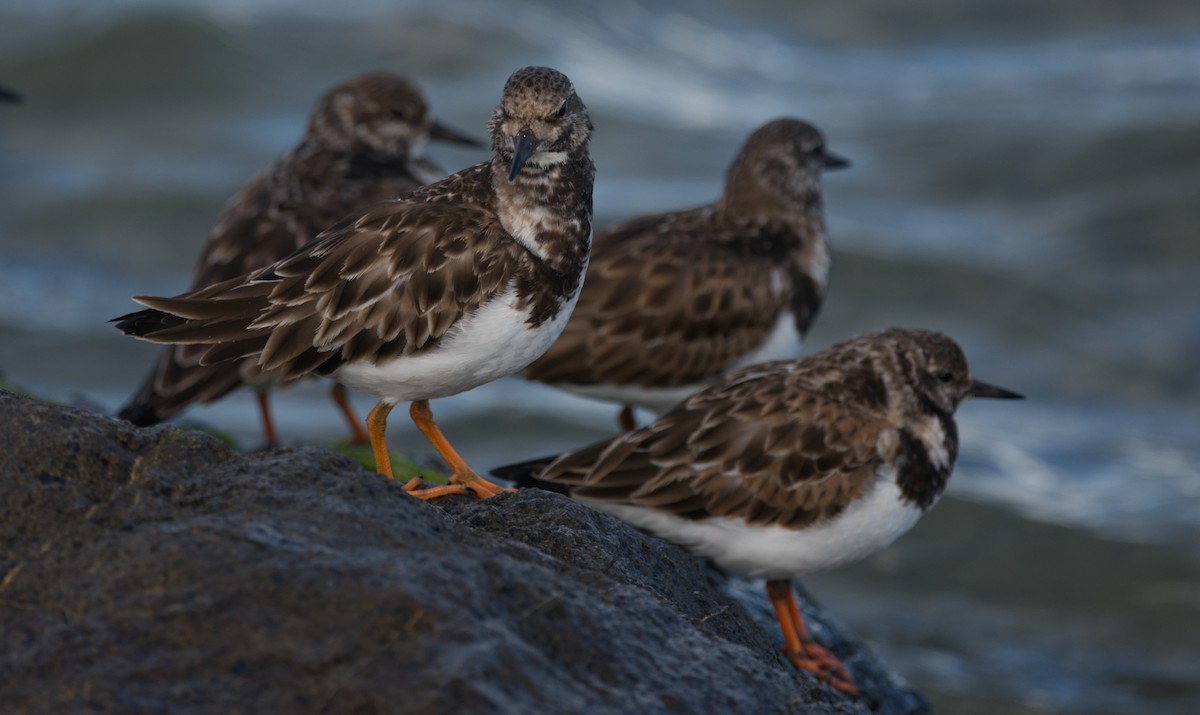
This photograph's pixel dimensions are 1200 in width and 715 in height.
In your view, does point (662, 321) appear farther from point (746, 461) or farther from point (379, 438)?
point (379, 438)

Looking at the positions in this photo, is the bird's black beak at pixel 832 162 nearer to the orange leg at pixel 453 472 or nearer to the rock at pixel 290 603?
the orange leg at pixel 453 472

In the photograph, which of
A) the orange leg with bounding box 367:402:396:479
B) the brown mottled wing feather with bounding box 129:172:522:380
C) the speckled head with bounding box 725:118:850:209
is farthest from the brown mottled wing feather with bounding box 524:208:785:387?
the brown mottled wing feather with bounding box 129:172:522:380

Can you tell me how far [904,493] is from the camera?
5016mm

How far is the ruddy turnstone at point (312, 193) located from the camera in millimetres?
5973

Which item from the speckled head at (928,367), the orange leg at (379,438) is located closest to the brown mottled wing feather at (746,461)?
the speckled head at (928,367)

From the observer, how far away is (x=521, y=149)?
4.23m

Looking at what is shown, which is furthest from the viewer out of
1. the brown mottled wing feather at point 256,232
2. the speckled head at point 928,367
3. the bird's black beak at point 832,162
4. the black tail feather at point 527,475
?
the bird's black beak at point 832,162

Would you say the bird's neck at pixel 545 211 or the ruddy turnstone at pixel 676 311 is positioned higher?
the bird's neck at pixel 545 211

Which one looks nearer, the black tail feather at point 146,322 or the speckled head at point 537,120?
the black tail feather at point 146,322

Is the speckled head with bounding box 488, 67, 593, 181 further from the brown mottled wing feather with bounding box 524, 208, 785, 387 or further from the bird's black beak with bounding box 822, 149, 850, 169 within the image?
the bird's black beak with bounding box 822, 149, 850, 169

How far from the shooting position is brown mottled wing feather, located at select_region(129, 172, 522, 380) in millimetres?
4207

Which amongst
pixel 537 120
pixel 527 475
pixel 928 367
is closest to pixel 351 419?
pixel 527 475

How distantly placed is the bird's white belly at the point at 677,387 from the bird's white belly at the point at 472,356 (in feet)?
7.39

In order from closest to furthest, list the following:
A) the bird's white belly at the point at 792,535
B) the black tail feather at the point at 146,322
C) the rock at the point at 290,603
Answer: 1. the rock at the point at 290,603
2. the black tail feather at the point at 146,322
3. the bird's white belly at the point at 792,535
